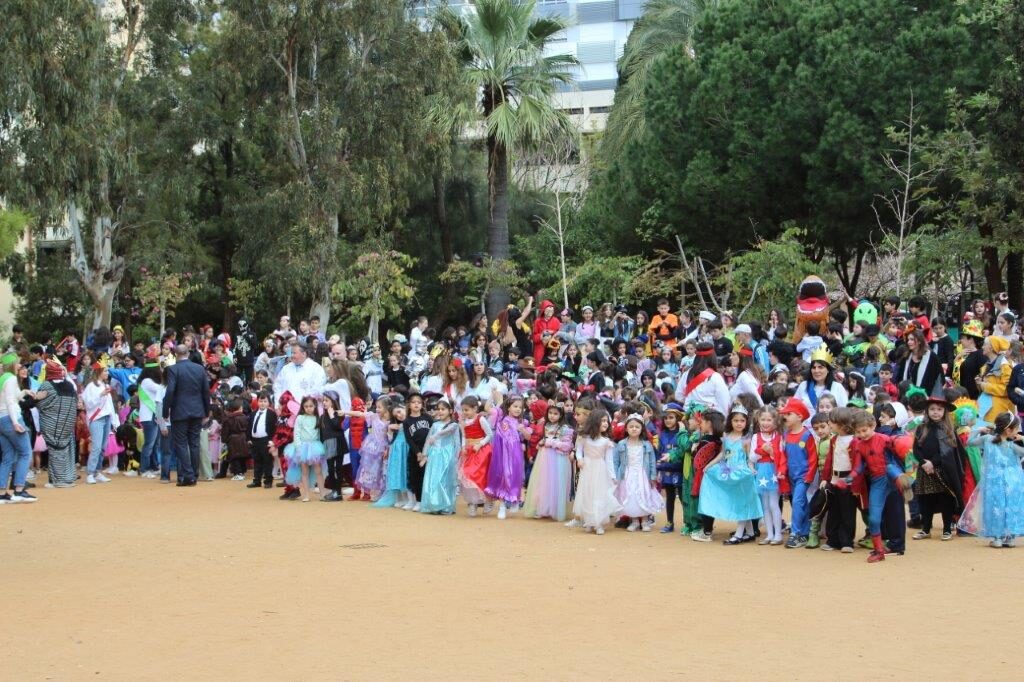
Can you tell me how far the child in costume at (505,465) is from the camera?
47.2 ft

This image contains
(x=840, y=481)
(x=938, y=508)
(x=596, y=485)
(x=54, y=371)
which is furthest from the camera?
(x=54, y=371)

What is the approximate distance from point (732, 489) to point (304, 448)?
5.97m

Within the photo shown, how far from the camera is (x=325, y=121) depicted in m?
31.7

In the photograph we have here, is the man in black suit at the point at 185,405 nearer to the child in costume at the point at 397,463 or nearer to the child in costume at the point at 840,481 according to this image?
the child in costume at the point at 397,463

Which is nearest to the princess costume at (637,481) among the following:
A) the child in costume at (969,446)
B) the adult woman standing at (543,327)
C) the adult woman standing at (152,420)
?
the child in costume at (969,446)

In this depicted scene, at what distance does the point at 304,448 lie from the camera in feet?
51.9

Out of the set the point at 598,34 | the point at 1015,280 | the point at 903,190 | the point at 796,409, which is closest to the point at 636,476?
the point at 796,409

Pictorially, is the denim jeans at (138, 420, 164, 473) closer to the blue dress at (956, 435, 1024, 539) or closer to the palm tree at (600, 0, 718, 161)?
the blue dress at (956, 435, 1024, 539)

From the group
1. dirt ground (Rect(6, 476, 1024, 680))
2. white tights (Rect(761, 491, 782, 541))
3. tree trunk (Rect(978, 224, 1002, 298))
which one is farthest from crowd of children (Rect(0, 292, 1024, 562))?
tree trunk (Rect(978, 224, 1002, 298))

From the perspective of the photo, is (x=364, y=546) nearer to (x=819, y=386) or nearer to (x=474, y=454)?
(x=474, y=454)

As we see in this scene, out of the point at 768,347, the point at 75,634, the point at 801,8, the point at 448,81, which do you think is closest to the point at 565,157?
the point at 448,81

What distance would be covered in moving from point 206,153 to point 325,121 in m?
6.75

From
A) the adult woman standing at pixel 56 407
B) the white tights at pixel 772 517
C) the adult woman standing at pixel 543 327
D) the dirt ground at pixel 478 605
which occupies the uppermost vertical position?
the adult woman standing at pixel 543 327

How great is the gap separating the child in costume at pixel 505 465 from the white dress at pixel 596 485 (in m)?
1.36
